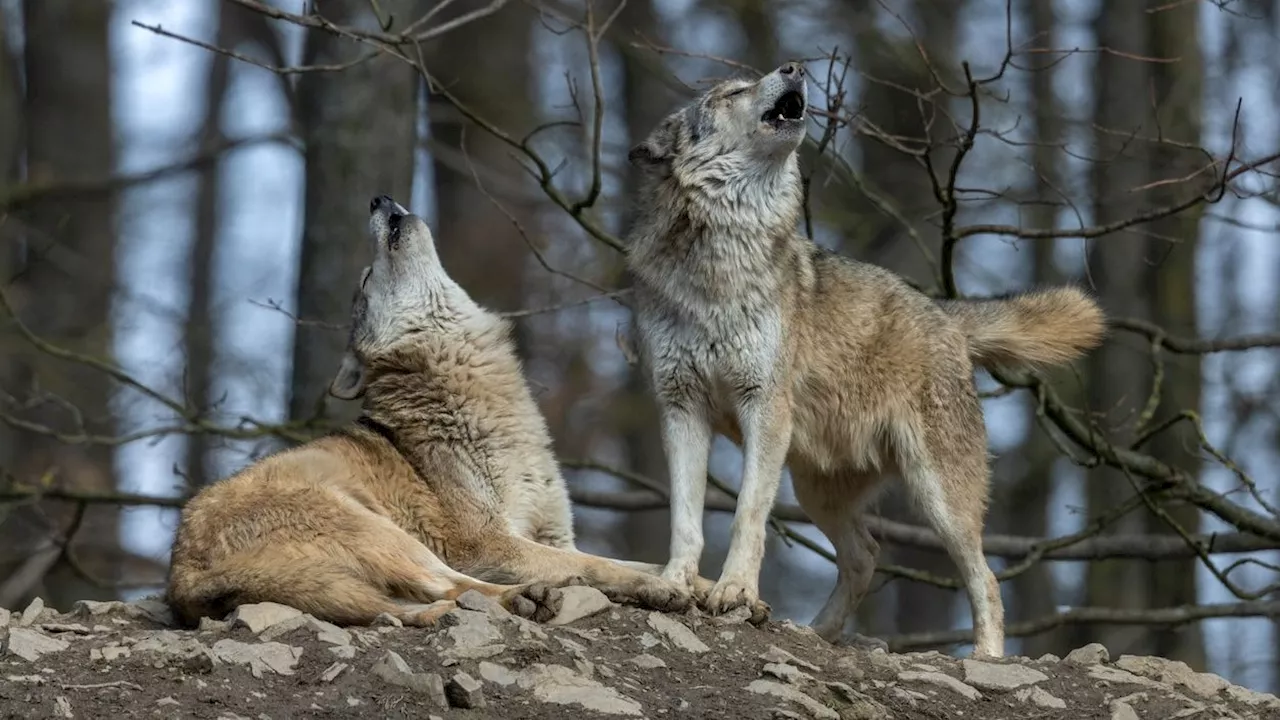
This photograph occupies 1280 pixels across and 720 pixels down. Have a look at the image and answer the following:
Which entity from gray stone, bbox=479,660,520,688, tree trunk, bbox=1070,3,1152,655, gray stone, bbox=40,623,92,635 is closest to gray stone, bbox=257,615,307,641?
gray stone, bbox=479,660,520,688

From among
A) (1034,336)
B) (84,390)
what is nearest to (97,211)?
(84,390)

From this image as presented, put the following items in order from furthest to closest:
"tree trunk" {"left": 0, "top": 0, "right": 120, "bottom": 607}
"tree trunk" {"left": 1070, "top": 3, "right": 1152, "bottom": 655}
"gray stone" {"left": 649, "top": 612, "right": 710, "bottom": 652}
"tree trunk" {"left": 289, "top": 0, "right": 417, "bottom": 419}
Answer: "tree trunk" {"left": 0, "top": 0, "right": 120, "bottom": 607}, "tree trunk" {"left": 1070, "top": 3, "right": 1152, "bottom": 655}, "tree trunk" {"left": 289, "top": 0, "right": 417, "bottom": 419}, "gray stone" {"left": 649, "top": 612, "right": 710, "bottom": 652}

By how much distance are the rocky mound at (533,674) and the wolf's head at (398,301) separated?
6.70ft

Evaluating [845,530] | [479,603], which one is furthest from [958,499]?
[479,603]

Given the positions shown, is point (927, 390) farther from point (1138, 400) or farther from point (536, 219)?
point (536, 219)

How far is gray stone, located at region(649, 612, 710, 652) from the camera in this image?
21.7ft

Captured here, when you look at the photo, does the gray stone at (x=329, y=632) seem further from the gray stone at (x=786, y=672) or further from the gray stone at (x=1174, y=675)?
the gray stone at (x=1174, y=675)

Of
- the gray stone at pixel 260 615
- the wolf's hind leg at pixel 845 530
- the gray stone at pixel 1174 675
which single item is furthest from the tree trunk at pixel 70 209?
the gray stone at pixel 1174 675

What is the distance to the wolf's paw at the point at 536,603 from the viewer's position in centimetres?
682

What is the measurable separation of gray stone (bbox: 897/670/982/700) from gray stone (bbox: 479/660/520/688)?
5.63 feet

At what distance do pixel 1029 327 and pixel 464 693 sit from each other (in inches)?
167

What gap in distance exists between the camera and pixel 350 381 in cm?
875

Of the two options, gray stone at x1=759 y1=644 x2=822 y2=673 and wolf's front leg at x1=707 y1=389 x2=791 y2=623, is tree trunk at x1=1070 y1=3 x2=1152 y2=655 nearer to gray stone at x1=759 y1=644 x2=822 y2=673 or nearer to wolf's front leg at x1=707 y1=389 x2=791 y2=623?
wolf's front leg at x1=707 y1=389 x2=791 y2=623

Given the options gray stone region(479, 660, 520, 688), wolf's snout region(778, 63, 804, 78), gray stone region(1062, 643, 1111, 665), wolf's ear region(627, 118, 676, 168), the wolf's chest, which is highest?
wolf's snout region(778, 63, 804, 78)
